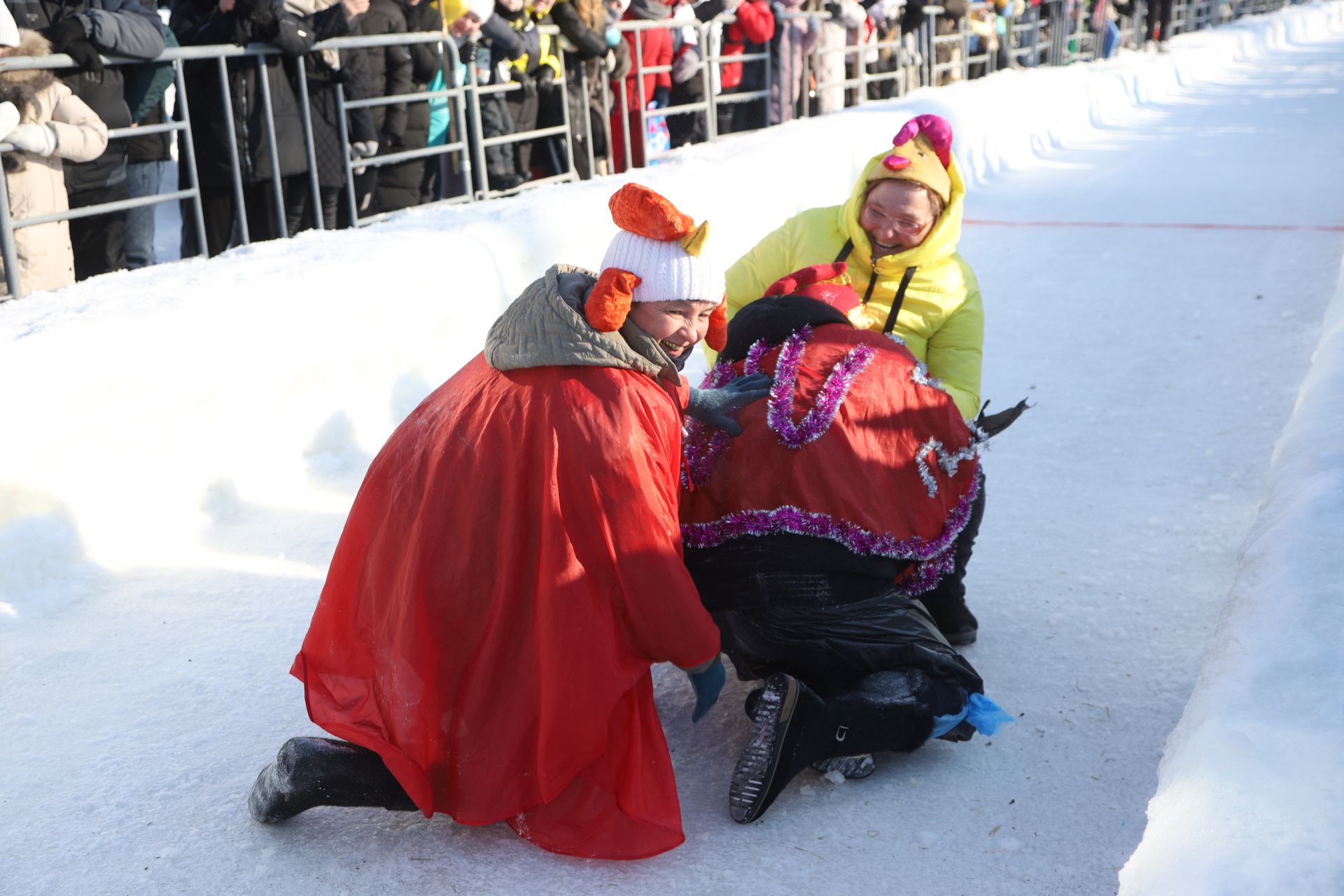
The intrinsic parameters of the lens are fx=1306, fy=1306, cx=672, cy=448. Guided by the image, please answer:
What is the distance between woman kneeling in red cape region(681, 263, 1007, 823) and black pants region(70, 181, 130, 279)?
349 cm

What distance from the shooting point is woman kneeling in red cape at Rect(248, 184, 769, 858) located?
2.14m

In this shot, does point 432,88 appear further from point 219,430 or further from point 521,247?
point 219,430

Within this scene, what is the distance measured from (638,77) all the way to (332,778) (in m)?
6.46

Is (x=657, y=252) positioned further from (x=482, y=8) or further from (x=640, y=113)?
(x=640, y=113)

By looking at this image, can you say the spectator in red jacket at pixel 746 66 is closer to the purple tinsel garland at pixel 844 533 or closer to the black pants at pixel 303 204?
the black pants at pixel 303 204

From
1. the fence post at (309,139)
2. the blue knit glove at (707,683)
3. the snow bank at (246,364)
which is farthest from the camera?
the fence post at (309,139)

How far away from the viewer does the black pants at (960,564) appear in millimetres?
2740

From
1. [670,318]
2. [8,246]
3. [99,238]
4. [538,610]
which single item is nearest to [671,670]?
[538,610]

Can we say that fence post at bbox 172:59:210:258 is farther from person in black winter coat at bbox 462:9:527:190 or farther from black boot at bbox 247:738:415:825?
black boot at bbox 247:738:415:825

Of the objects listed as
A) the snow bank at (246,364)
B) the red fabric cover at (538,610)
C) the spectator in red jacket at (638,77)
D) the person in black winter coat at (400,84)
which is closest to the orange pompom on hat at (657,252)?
the red fabric cover at (538,610)

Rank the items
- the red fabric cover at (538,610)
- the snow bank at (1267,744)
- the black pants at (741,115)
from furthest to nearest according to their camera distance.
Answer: the black pants at (741,115)
the red fabric cover at (538,610)
the snow bank at (1267,744)

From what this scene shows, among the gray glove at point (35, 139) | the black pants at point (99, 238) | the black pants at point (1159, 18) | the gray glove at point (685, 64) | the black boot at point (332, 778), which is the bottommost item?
the black boot at point (332, 778)

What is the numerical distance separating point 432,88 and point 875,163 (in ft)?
13.1

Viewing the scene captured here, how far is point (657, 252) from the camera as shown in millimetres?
2240
